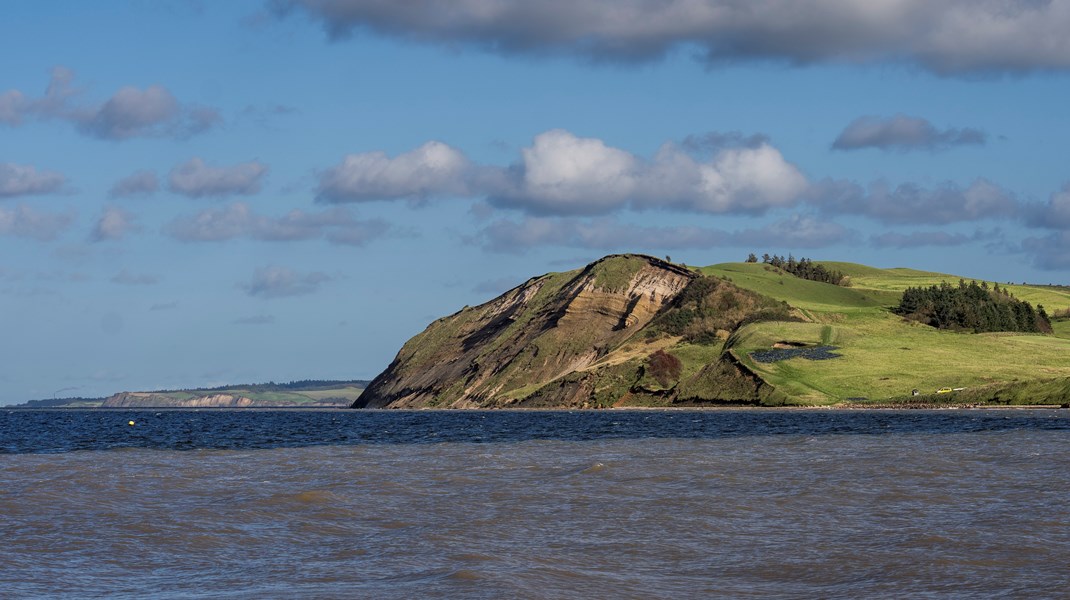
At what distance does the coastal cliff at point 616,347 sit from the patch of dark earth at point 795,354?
315 cm

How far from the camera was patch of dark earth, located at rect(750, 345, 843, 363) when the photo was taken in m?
137

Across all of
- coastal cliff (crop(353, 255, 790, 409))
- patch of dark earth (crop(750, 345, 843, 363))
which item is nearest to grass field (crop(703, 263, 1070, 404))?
patch of dark earth (crop(750, 345, 843, 363))

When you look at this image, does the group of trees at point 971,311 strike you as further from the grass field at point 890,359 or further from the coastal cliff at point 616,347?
the coastal cliff at point 616,347

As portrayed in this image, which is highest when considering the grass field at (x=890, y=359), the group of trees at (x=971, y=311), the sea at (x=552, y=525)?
the group of trees at (x=971, y=311)

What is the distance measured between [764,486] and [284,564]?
17043mm

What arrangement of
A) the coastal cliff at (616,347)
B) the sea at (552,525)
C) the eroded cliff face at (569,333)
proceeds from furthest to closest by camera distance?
the eroded cliff face at (569,333)
the coastal cliff at (616,347)
the sea at (552,525)

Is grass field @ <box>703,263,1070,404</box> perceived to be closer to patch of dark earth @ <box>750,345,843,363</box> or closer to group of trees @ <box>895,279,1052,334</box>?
patch of dark earth @ <box>750,345,843,363</box>

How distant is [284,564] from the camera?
22859 millimetres

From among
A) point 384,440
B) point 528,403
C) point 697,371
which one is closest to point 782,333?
point 697,371

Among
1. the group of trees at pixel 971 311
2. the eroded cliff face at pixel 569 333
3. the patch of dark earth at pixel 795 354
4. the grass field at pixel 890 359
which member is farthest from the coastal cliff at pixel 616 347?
the group of trees at pixel 971 311

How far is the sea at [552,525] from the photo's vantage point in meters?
20.4

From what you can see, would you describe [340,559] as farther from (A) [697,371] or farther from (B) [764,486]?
(A) [697,371]

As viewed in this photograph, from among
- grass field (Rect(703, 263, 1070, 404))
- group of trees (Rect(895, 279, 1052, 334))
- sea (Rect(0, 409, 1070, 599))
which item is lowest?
sea (Rect(0, 409, 1070, 599))

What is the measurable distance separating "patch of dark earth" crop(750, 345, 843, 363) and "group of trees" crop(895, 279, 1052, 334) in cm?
2747
